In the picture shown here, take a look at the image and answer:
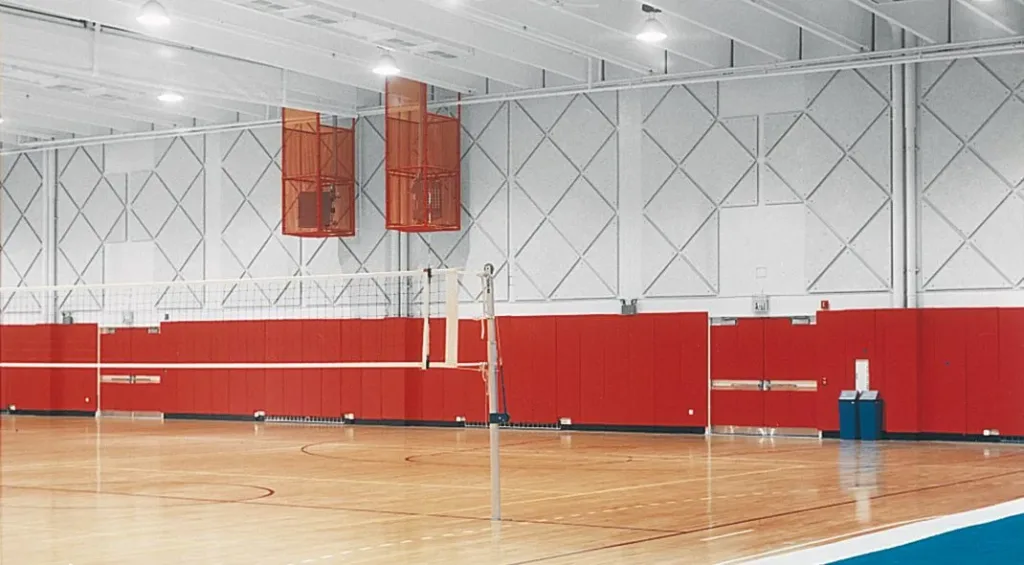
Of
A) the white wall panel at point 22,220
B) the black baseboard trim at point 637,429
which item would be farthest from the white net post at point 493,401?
the white wall panel at point 22,220

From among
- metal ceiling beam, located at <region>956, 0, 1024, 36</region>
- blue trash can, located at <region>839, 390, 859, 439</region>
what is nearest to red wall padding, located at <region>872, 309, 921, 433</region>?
blue trash can, located at <region>839, 390, 859, 439</region>

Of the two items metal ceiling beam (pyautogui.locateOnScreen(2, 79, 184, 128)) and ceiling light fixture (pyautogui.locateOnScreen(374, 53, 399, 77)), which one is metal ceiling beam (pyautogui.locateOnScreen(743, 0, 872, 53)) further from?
metal ceiling beam (pyautogui.locateOnScreen(2, 79, 184, 128))

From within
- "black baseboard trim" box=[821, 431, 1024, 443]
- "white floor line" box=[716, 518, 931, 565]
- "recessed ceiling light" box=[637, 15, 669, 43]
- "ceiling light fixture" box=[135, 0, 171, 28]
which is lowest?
"black baseboard trim" box=[821, 431, 1024, 443]

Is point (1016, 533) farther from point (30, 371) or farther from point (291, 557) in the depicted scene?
point (30, 371)

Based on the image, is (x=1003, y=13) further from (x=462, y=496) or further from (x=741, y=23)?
(x=462, y=496)

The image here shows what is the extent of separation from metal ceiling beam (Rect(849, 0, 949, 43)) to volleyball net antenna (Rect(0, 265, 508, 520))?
11.9 metres

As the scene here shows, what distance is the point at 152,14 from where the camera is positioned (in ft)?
80.4

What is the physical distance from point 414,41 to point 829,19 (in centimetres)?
850

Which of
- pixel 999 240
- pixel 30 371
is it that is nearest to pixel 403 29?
pixel 999 240

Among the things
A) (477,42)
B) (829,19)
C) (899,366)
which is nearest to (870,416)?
(899,366)

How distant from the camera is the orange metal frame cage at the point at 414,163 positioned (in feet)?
111

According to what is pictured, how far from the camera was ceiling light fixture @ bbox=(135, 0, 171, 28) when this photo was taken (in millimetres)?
24438

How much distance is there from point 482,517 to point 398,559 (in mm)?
3366

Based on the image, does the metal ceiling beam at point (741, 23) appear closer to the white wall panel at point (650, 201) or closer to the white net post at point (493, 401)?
the white wall panel at point (650, 201)
